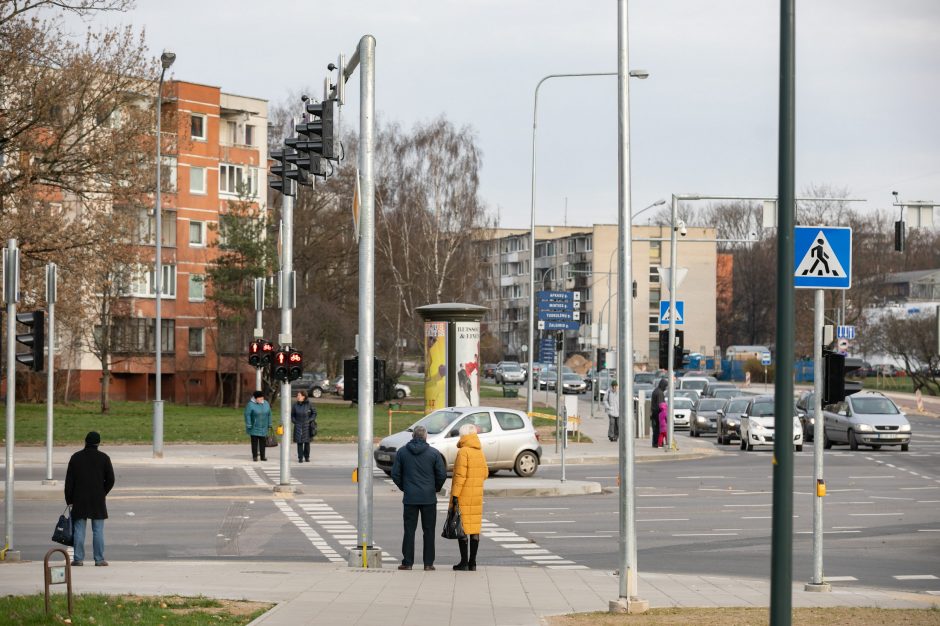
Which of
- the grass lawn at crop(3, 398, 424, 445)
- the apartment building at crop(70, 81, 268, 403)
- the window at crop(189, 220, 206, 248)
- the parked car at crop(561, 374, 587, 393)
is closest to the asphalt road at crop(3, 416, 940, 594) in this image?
the grass lawn at crop(3, 398, 424, 445)

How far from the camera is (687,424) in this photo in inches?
2317

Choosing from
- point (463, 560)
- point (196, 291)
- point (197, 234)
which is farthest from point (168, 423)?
point (463, 560)

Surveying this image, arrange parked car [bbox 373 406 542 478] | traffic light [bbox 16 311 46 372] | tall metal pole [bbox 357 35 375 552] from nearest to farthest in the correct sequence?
1. tall metal pole [bbox 357 35 375 552]
2. traffic light [bbox 16 311 46 372]
3. parked car [bbox 373 406 542 478]

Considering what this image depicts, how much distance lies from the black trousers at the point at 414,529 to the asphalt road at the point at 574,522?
1.30 m

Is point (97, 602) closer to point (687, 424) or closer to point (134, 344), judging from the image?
point (687, 424)

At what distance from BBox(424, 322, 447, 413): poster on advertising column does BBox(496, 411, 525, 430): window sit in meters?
6.87

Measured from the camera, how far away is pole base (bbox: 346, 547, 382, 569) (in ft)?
55.2

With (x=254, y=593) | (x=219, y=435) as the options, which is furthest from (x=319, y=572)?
(x=219, y=435)

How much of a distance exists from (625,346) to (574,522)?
9.33 metres

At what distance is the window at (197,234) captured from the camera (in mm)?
81000

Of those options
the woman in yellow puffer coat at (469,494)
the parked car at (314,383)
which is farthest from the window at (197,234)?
the woman in yellow puffer coat at (469,494)

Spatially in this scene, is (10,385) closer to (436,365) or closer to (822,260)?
(822,260)

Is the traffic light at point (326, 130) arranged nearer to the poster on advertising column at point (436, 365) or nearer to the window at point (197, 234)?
the poster on advertising column at point (436, 365)

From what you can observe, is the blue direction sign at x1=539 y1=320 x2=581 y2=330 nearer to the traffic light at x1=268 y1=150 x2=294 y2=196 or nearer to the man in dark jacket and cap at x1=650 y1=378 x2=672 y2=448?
the man in dark jacket and cap at x1=650 y1=378 x2=672 y2=448
